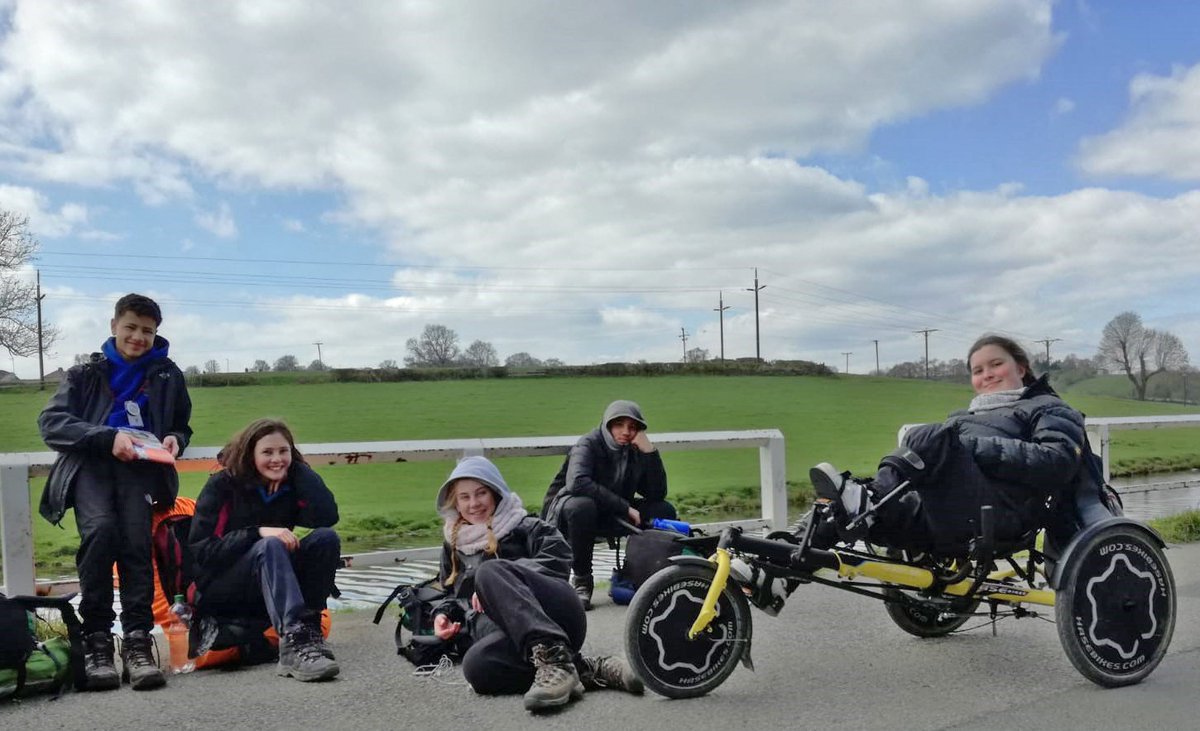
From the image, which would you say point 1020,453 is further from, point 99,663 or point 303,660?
point 99,663

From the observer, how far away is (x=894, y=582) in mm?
4188

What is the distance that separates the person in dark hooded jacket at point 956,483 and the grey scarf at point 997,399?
0.68 ft

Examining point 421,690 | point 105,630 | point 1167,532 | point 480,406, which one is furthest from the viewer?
point 480,406

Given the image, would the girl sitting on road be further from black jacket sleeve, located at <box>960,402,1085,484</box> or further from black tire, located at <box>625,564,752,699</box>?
black jacket sleeve, located at <box>960,402,1085,484</box>

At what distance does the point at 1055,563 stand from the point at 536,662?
Answer: 2307mm

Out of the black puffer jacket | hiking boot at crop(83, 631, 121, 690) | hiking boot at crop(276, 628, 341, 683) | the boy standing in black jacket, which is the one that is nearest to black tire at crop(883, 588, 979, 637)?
the black puffer jacket

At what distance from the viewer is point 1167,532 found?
8422 millimetres

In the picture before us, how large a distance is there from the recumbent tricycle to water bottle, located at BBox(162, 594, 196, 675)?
2294 mm

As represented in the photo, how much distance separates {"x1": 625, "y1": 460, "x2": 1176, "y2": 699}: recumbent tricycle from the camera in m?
3.77

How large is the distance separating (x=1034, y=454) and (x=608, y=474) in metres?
3.04

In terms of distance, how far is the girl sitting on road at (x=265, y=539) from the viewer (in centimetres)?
464

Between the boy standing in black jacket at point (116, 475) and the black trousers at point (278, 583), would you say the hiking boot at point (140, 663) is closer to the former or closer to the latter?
the boy standing in black jacket at point (116, 475)

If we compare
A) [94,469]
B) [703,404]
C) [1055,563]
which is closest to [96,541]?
[94,469]

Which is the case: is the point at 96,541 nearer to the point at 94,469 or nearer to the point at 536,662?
the point at 94,469
